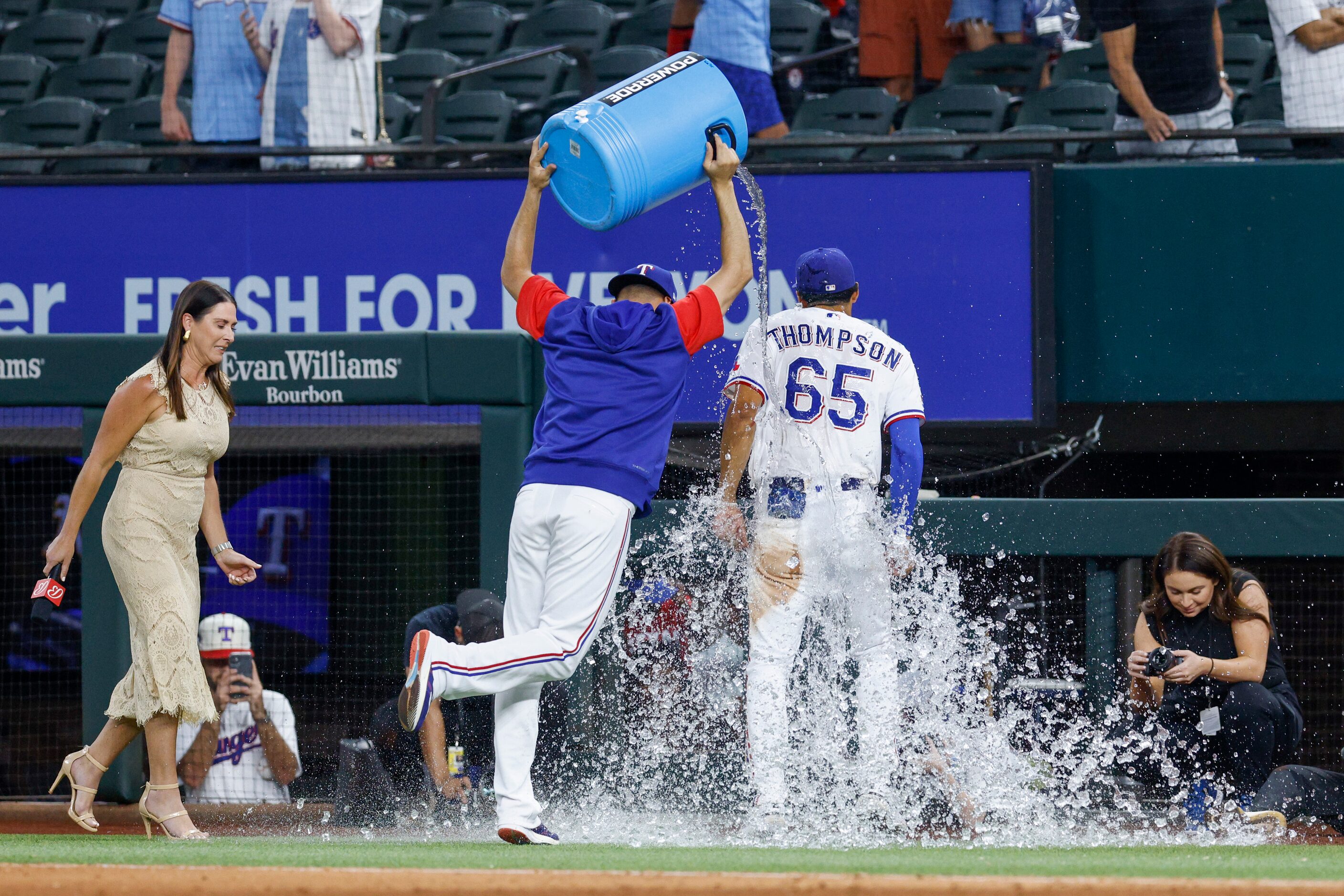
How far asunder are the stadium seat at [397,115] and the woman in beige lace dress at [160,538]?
3963 mm

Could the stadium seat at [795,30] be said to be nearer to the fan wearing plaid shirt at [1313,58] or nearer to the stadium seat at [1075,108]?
the stadium seat at [1075,108]

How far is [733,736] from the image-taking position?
584 cm

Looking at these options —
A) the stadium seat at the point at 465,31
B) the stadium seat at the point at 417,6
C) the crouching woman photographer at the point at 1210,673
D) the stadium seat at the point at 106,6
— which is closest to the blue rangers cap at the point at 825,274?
the crouching woman photographer at the point at 1210,673

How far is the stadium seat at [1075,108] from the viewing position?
25.9 feet

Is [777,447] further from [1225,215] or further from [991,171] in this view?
[1225,215]

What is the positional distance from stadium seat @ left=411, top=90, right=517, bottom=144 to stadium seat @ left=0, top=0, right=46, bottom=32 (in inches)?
170

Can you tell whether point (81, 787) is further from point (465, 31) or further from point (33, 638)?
point (465, 31)

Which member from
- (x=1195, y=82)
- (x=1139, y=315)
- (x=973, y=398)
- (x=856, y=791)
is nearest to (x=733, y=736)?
(x=856, y=791)

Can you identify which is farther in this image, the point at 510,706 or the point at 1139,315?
the point at 1139,315

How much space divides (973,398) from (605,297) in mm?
1825

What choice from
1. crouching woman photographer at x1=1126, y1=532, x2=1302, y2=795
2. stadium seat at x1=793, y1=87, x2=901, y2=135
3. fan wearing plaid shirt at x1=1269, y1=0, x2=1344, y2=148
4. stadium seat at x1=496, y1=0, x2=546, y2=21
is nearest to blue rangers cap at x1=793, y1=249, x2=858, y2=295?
crouching woman photographer at x1=1126, y1=532, x2=1302, y2=795

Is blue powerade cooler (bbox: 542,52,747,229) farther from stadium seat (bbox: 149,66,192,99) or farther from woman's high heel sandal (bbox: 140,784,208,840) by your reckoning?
stadium seat (bbox: 149,66,192,99)

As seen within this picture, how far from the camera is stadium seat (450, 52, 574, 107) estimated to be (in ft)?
31.5

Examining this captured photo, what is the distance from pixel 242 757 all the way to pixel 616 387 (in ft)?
9.26
